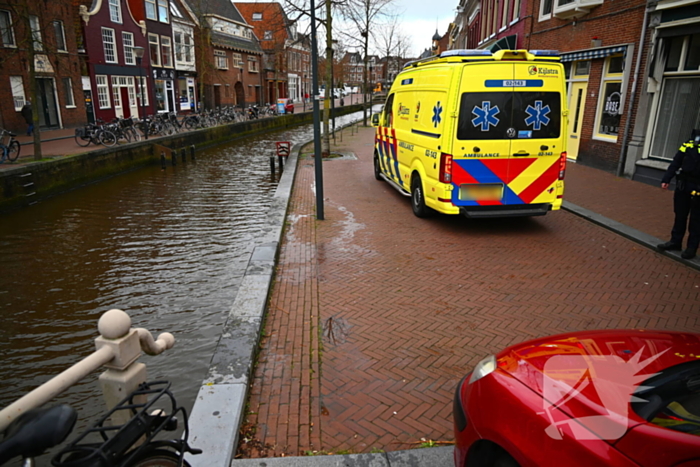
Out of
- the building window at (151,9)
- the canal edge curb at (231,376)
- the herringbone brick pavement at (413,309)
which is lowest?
the herringbone brick pavement at (413,309)

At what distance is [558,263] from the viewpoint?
6375mm

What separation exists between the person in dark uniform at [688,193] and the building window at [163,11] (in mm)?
35816

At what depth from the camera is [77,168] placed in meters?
14.0

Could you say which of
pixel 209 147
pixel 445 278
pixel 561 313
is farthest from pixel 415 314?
pixel 209 147

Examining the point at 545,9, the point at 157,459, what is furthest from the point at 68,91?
the point at 157,459

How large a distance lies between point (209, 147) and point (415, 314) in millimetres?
21134

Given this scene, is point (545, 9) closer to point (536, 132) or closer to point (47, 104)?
point (536, 132)

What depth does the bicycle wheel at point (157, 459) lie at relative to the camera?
224 cm

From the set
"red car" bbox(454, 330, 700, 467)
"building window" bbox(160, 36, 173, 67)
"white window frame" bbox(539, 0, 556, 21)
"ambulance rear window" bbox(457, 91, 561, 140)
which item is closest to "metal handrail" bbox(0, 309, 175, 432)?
"red car" bbox(454, 330, 700, 467)

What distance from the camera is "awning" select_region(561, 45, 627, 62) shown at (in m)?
11.6

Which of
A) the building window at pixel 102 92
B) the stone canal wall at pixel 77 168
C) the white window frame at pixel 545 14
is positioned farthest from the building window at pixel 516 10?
the building window at pixel 102 92

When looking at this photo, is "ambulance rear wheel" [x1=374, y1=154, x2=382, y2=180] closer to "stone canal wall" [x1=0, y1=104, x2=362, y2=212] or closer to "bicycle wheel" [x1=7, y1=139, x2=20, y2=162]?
"stone canal wall" [x1=0, y1=104, x2=362, y2=212]

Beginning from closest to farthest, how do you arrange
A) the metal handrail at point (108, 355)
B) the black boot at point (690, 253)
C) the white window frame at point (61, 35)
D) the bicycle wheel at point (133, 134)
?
the metal handrail at point (108, 355) < the black boot at point (690, 253) < the bicycle wheel at point (133, 134) < the white window frame at point (61, 35)

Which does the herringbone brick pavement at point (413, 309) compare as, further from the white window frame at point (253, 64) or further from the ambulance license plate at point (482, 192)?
the white window frame at point (253, 64)
